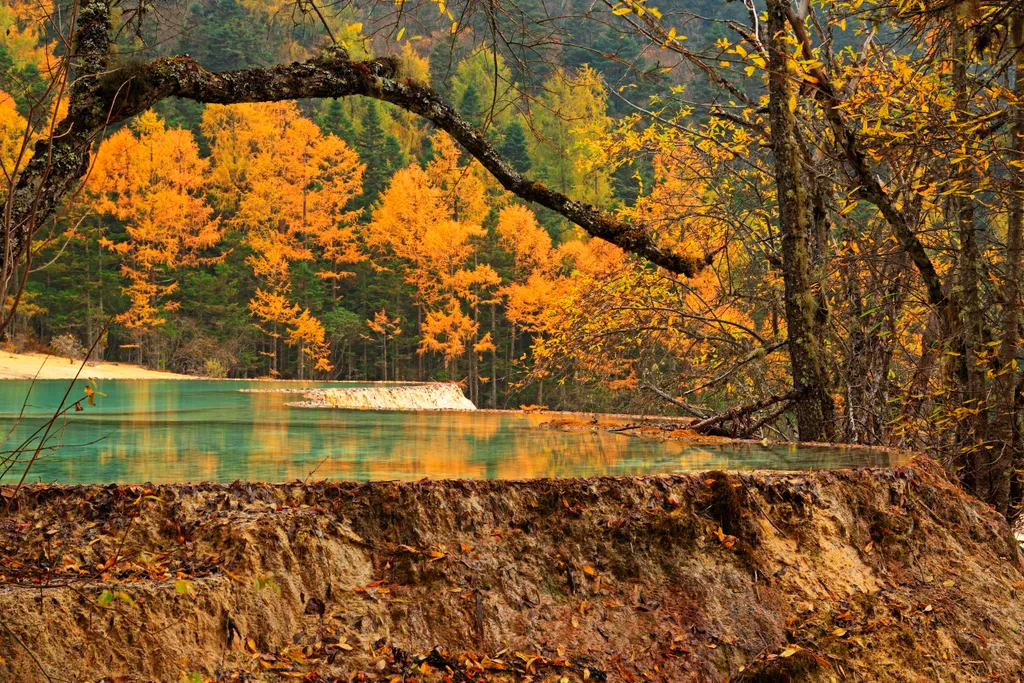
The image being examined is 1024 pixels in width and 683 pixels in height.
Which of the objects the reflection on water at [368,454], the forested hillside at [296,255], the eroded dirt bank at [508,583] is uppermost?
the forested hillside at [296,255]

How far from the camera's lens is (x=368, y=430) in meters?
6.21

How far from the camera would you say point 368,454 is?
14.9 feet

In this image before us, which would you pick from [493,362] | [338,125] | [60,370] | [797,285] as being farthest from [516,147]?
[797,285]

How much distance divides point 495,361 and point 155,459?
29.9 meters

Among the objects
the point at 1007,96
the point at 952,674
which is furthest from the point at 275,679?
the point at 1007,96

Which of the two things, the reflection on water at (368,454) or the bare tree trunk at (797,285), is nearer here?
the reflection on water at (368,454)

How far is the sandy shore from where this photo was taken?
77.3 ft

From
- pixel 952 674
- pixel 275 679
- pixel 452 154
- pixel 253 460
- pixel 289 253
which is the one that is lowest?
pixel 952 674

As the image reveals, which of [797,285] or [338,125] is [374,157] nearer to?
[338,125]

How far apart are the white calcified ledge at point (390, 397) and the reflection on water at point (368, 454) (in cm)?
691

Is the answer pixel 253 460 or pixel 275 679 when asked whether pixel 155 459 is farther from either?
pixel 275 679

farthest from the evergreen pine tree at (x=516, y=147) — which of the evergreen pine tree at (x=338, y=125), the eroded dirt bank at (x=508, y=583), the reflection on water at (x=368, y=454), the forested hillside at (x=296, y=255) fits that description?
the eroded dirt bank at (x=508, y=583)

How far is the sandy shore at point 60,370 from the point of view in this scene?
77.3 ft

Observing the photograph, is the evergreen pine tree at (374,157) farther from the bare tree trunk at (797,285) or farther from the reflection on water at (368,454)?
the reflection on water at (368,454)
